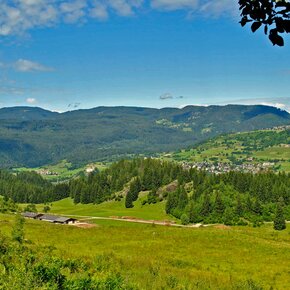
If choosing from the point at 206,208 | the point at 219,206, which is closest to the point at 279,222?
the point at 219,206

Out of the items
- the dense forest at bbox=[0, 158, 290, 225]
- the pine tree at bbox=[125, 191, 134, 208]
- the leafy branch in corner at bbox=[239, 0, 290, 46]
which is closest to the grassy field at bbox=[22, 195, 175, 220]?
the pine tree at bbox=[125, 191, 134, 208]

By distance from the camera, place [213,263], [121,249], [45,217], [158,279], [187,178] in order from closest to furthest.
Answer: [158,279]
[213,263]
[121,249]
[45,217]
[187,178]

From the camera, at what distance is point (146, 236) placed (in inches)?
2655

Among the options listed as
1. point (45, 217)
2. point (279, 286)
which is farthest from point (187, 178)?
point (279, 286)

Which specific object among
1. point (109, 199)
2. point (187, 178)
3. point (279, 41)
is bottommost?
point (109, 199)

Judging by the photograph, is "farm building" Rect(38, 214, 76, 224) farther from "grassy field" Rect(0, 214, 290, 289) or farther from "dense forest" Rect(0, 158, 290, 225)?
"grassy field" Rect(0, 214, 290, 289)

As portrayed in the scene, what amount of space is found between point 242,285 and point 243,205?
101 m

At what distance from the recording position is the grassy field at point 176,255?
1357 inches

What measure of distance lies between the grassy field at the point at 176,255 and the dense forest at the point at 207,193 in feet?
184

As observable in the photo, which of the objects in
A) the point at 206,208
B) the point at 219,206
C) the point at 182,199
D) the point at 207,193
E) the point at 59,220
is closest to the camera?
the point at 59,220

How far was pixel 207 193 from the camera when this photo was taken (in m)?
145

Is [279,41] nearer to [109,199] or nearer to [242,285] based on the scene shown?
[242,285]

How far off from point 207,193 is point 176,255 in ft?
313

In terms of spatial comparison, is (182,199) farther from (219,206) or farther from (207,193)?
(219,206)
